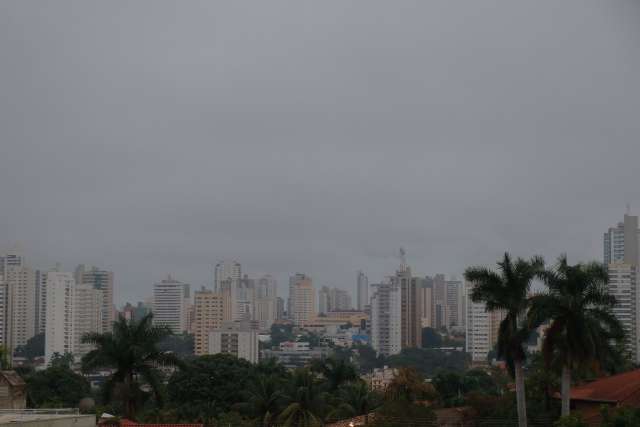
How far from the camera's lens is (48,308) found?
322 ft

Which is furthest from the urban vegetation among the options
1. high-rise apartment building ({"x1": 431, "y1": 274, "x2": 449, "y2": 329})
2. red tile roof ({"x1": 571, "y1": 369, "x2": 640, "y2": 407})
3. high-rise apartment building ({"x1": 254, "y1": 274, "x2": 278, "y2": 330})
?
high-rise apartment building ({"x1": 254, "y1": 274, "x2": 278, "y2": 330})

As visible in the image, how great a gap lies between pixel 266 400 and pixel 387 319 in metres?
96.9

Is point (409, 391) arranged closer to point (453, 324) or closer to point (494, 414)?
point (494, 414)

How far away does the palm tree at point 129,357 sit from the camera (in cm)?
1770

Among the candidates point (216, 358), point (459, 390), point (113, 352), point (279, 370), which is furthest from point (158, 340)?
point (459, 390)

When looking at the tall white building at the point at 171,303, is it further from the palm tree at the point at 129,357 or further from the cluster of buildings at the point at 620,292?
the palm tree at the point at 129,357

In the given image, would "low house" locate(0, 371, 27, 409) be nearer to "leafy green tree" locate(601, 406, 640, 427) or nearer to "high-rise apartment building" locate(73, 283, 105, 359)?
"leafy green tree" locate(601, 406, 640, 427)

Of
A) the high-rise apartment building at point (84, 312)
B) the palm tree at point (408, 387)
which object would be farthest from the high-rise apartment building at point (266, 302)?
the palm tree at point (408, 387)

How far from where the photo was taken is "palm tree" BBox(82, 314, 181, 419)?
1770cm

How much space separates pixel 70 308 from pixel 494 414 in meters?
85.9

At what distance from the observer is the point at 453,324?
477ft

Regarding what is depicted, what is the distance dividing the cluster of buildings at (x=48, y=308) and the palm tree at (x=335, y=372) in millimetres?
65953

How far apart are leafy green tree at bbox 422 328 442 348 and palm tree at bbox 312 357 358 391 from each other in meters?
86.6

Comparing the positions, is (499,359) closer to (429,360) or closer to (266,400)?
(266,400)
